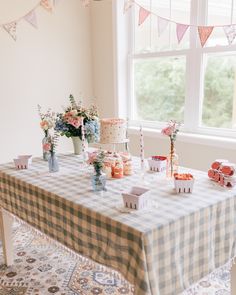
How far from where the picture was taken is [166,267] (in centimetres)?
129

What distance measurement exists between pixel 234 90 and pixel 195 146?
578 millimetres

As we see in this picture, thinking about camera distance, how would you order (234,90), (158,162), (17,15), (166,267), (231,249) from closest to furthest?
(166,267) → (231,249) → (158,162) → (234,90) → (17,15)

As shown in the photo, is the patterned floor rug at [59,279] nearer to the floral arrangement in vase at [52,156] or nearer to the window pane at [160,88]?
the floral arrangement in vase at [52,156]

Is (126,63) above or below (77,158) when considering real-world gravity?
above

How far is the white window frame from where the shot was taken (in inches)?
114

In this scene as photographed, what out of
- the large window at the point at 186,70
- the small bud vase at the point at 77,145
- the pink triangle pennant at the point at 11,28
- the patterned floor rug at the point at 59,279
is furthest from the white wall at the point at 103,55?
the patterned floor rug at the point at 59,279

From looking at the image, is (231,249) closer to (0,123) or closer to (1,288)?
(1,288)

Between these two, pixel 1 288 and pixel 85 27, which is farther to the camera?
pixel 85 27

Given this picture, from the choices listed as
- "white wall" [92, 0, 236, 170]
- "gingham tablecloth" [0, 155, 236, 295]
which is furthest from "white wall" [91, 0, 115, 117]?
"gingham tablecloth" [0, 155, 236, 295]

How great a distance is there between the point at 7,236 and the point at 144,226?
54.5 inches

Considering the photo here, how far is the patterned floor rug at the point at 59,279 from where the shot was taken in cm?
204

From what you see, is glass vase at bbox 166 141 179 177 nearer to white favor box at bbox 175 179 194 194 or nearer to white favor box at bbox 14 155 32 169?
white favor box at bbox 175 179 194 194

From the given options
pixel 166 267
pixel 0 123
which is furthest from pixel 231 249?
pixel 0 123

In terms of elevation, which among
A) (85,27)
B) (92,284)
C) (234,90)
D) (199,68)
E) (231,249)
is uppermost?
(85,27)
